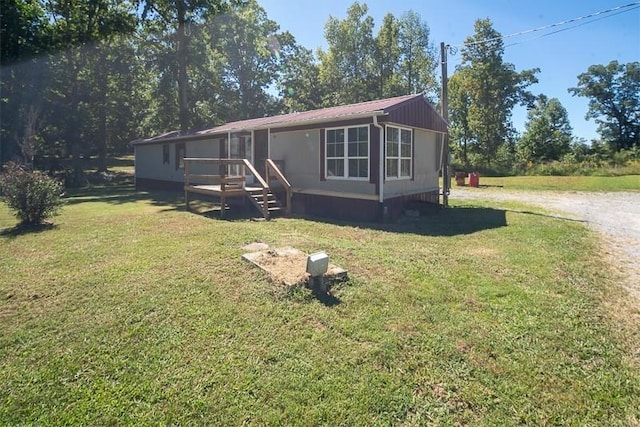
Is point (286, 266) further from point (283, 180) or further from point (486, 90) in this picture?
point (486, 90)

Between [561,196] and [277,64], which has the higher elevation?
[277,64]

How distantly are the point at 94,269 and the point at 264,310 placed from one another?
267 centimetres

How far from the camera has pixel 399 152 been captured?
9.95 meters

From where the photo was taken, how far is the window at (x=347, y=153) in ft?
30.8

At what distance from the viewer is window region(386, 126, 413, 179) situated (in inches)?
378

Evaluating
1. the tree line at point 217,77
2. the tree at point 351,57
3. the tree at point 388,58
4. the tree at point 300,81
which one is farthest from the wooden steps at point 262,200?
the tree at point 300,81

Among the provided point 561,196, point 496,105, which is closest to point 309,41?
point 496,105

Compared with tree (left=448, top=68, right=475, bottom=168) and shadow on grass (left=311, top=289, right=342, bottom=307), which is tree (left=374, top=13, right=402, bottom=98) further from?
shadow on grass (left=311, top=289, right=342, bottom=307)

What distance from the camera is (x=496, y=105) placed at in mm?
32250

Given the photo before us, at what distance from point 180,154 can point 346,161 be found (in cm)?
964

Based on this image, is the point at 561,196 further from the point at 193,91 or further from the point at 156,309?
the point at 193,91

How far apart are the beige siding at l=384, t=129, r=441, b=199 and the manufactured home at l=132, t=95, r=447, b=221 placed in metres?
0.03

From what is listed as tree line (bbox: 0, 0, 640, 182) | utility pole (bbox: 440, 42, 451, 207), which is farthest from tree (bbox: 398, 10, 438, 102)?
utility pole (bbox: 440, 42, 451, 207)

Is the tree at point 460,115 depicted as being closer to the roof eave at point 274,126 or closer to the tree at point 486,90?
the tree at point 486,90
